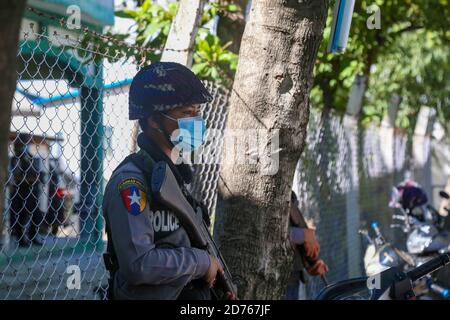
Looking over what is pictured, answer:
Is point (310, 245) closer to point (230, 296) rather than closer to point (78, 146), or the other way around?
point (78, 146)

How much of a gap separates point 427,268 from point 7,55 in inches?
106

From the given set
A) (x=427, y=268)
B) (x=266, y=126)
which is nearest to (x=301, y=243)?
(x=427, y=268)

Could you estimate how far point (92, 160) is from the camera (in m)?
4.32

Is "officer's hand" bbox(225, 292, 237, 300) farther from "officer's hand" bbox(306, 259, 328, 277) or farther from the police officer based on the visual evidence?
"officer's hand" bbox(306, 259, 328, 277)

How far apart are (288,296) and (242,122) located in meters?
2.21

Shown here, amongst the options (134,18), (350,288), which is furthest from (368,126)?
(350,288)

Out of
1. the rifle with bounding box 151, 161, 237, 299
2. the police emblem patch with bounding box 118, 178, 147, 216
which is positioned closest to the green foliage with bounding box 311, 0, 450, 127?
the rifle with bounding box 151, 161, 237, 299

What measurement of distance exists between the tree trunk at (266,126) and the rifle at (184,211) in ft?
1.12

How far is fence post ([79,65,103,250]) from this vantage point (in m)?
4.21

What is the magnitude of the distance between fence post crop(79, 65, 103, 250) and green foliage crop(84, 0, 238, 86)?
0.35 meters

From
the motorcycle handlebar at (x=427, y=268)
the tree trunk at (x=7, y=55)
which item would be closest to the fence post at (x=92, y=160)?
the motorcycle handlebar at (x=427, y=268)

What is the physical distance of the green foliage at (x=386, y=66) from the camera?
7.92m

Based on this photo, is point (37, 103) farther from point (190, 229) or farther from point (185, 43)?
point (190, 229)

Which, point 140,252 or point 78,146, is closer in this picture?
point 140,252
